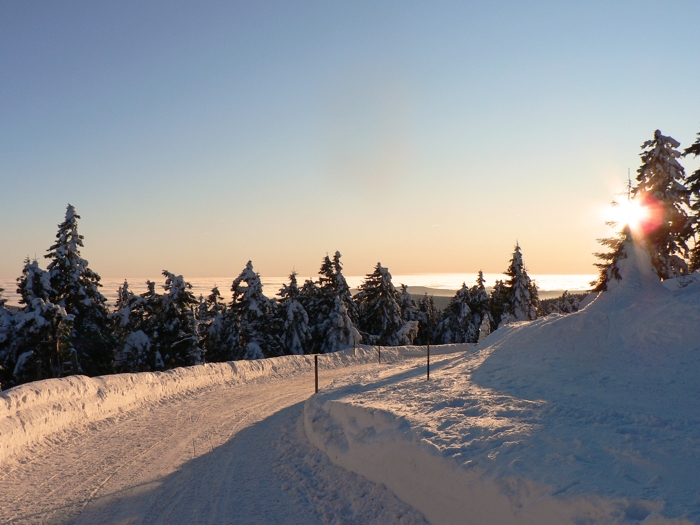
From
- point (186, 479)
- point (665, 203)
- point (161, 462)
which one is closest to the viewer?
point (186, 479)

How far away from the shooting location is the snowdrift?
6.11m

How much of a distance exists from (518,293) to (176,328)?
34.5 m

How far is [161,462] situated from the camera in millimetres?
11164

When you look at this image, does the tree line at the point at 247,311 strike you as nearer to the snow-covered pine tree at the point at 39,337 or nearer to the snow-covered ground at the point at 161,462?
the snow-covered pine tree at the point at 39,337

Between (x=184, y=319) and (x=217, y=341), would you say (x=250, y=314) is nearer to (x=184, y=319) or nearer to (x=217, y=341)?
(x=217, y=341)

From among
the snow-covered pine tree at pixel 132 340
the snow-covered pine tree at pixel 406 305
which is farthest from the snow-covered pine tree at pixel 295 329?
the snow-covered pine tree at pixel 406 305

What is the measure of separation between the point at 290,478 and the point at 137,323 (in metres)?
30.8

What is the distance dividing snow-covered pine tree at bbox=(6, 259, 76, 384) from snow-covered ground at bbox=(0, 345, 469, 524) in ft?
46.9

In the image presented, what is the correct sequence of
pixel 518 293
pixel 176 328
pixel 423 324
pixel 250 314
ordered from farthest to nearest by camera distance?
pixel 423 324
pixel 518 293
pixel 250 314
pixel 176 328

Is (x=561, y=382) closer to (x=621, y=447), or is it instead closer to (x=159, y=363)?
(x=621, y=447)

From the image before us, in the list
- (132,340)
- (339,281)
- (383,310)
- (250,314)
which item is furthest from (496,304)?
(132,340)

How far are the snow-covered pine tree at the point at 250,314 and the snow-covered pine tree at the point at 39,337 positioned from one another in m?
17.1

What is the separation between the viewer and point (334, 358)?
33.9 meters

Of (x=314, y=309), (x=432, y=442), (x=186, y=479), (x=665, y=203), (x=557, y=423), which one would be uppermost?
(x=665, y=203)
